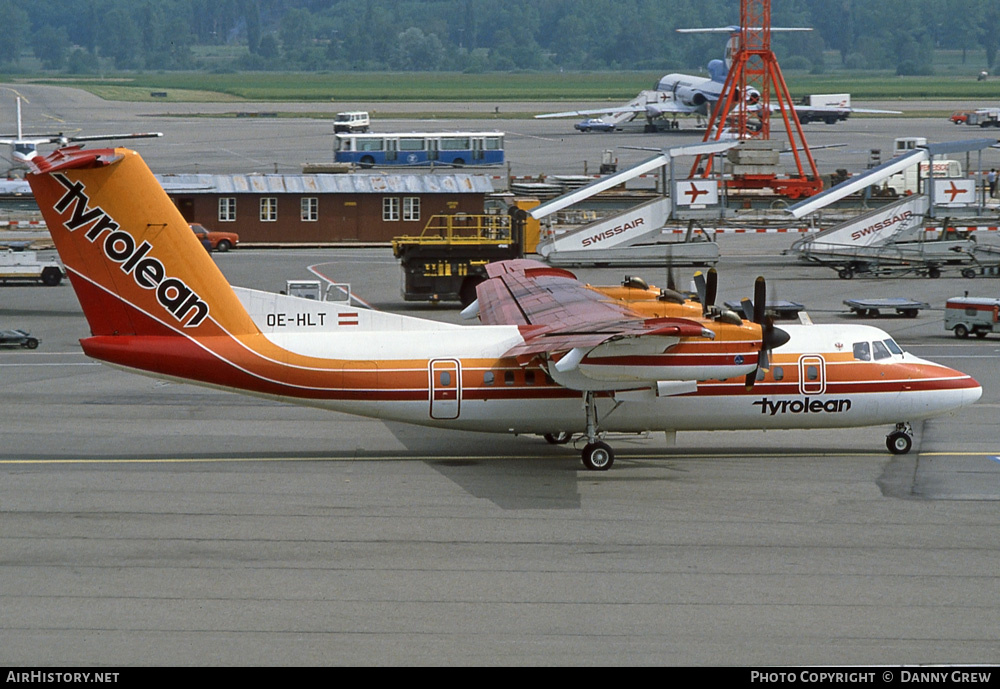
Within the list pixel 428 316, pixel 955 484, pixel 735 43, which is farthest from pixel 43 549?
pixel 735 43

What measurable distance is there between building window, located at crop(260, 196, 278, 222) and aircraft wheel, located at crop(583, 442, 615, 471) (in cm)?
4317

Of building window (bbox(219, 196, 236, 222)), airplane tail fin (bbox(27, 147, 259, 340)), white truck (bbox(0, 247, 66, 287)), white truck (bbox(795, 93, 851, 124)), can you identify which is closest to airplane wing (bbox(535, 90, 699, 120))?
white truck (bbox(795, 93, 851, 124))

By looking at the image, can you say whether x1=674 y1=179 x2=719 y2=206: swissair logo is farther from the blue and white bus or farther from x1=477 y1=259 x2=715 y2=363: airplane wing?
the blue and white bus

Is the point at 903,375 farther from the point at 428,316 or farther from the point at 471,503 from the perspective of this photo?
the point at 428,316

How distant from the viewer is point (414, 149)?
9594cm

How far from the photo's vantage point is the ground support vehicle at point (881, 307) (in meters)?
44.2

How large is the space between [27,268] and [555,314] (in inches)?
1412

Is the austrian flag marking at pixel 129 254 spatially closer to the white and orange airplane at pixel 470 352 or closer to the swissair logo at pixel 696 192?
the white and orange airplane at pixel 470 352

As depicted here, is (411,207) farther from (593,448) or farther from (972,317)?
(593,448)

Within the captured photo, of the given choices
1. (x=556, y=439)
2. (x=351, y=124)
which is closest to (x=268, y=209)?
(x=556, y=439)

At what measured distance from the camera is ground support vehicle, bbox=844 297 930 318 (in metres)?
44.2

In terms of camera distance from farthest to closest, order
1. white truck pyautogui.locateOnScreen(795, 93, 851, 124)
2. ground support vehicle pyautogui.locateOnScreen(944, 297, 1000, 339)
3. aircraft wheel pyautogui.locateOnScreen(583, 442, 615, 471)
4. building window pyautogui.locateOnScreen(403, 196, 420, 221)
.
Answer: white truck pyautogui.locateOnScreen(795, 93, 851, 124) < building window pyautogui.locateOnScreen(403, 196, 420, 221) < ground support vehicle pyautogui.locateOnScreen(944, 297, 1000, 339) < aircraft wheel pyautogui.locateOnScreen(583, 442, 615, 471)

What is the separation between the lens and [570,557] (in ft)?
64.1

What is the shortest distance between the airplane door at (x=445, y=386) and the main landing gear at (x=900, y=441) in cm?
978
